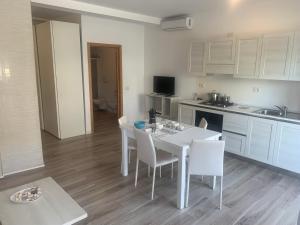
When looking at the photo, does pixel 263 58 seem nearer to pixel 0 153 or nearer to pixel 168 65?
pixel 168 65

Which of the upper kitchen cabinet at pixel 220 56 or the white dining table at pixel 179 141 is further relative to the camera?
the upper kitchen cabinet at pixel 220 56

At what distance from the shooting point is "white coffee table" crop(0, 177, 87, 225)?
1686mm

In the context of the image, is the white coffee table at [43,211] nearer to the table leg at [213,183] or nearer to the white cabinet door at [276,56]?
the table leg at [213,183]

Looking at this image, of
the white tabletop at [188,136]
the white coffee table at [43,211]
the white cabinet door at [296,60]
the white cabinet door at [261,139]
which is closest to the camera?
the white coffee table at [43,211]

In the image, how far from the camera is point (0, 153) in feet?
10.5

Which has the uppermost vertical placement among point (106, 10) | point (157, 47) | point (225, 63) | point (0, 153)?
point (106, 10)

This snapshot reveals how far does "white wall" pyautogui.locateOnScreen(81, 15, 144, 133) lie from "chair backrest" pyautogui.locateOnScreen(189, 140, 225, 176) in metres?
3.37

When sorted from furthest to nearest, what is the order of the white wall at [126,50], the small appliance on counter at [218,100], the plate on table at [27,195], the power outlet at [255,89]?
the white wall at [126,50], the small appliance on counter at [218,100], the power outlet at [255,89], the plate on table at [27,195]

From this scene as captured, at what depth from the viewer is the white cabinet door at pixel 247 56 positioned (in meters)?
3.58

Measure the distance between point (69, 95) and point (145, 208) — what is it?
3.17 meters

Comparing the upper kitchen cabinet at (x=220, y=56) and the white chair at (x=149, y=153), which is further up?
the upper kitchen cabinet at (x=220, y=56)

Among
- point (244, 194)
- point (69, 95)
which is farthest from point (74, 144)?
point (244, 194)

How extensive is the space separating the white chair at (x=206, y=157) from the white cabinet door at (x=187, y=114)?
6.46ft

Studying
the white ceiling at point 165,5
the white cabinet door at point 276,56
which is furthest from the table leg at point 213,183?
the white ceiling at point 165,5
